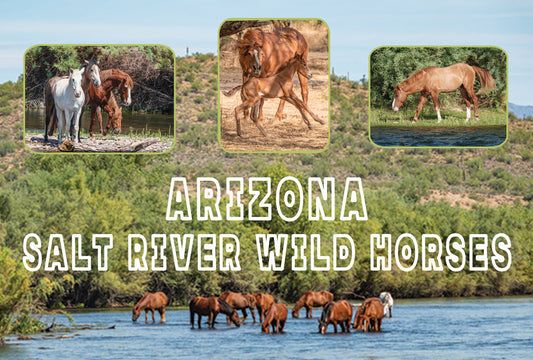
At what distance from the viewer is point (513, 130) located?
129 m

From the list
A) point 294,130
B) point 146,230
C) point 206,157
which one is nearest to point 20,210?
point 146,230

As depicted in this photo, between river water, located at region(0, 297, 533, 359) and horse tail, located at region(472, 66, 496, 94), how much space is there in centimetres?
913

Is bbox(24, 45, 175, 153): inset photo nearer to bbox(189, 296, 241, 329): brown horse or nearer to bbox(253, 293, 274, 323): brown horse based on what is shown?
bbox(189, 296, 241, 329): brown horse

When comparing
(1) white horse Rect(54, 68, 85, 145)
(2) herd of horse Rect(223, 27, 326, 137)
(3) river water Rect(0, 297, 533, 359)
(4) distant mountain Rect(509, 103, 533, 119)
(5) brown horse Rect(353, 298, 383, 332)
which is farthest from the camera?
(4) distant mountain Rect(509, 103, 533, 119)

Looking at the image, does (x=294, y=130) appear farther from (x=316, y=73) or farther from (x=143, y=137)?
(x=143, y=137)

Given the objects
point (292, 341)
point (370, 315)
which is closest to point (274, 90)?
point (292, 341)

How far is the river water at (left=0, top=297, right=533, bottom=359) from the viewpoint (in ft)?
88.5

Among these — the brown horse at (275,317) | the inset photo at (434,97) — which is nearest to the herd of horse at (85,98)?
the inset photo at (434,97)

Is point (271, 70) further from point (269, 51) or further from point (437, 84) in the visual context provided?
point (437, 84)

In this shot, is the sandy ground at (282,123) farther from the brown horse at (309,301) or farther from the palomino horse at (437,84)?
the brown horse at (309,301)

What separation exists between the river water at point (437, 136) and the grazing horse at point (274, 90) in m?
1.65

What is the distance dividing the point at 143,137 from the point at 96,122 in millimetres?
1514

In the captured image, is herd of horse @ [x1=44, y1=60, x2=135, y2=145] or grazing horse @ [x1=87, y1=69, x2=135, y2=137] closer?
herd of horse @ [x1=44, y1=60, x2=135, y2=145]

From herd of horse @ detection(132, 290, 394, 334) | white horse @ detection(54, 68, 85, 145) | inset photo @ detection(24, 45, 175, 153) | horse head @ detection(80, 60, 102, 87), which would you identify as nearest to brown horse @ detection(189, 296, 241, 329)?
herd of horse @ detection(132, 290, 394, 334)
